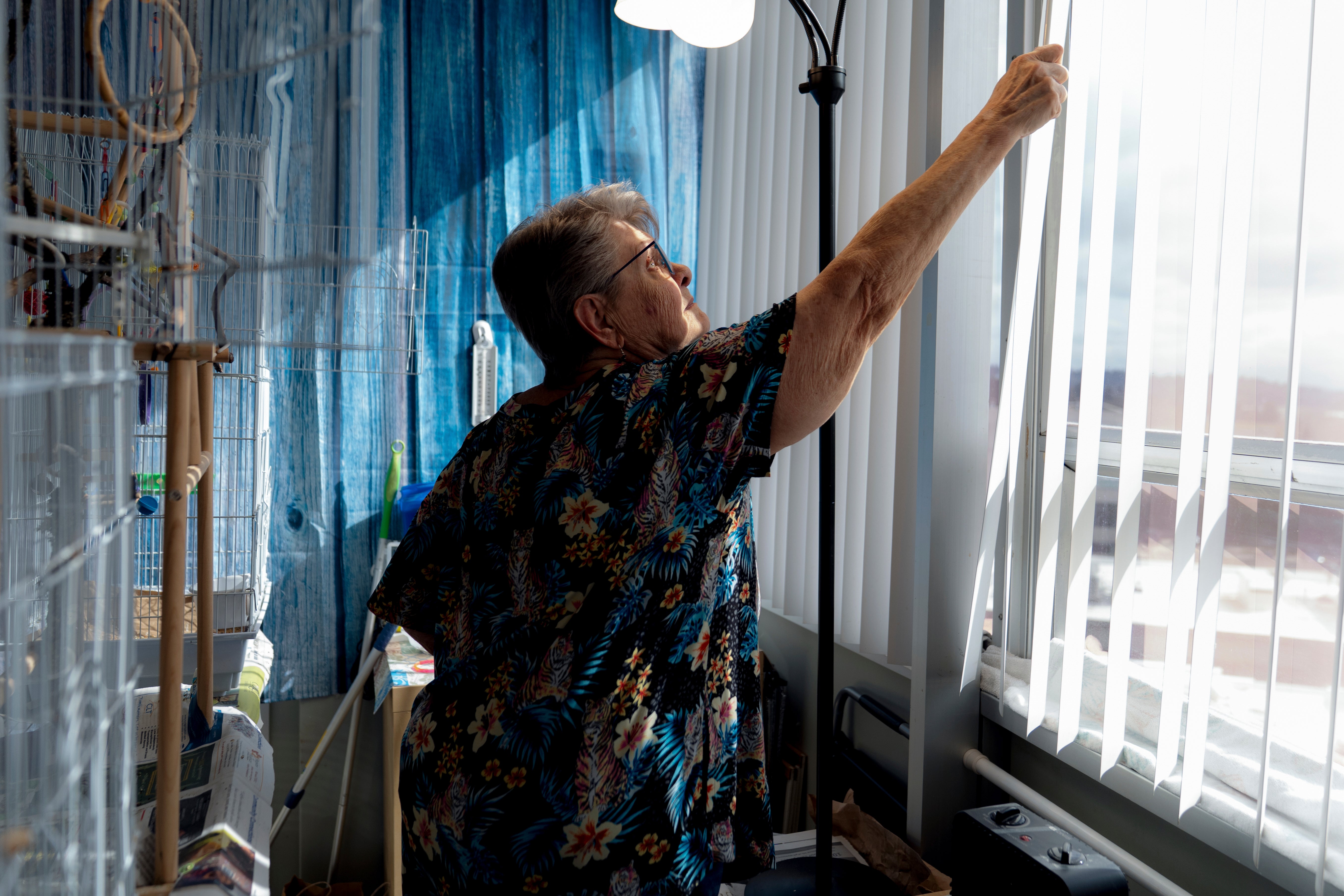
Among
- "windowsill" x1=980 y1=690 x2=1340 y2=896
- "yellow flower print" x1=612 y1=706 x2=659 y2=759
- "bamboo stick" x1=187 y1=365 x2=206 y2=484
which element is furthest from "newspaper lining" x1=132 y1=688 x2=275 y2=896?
"windowsill" x1=980 y1=690 x2=1340 y2=896

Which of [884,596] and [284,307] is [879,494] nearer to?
[884,596]

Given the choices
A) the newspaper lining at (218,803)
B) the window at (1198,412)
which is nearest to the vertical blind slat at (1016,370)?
the window at (1198,412)

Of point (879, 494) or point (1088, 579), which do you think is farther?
point (879, 494)

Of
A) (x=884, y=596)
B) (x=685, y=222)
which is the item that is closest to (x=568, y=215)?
(x=884, y=596)

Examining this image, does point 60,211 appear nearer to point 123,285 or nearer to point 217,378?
point 123,285

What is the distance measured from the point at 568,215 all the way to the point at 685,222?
161cm

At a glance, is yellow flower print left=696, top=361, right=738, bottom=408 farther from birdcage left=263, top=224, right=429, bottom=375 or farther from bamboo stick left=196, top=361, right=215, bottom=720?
bamboo stick left=196, top=361, right=215, bottom=720

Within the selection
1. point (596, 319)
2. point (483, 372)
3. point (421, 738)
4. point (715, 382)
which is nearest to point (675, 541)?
point (715, 382)

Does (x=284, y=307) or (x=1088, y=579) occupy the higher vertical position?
(x=284, y=307)

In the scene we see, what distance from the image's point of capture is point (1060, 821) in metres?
1.22

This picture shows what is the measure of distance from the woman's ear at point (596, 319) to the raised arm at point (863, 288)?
0.30 meters

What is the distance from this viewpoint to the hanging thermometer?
2.44 metres

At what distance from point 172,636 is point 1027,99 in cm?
108

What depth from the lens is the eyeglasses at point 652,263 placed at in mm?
1091
